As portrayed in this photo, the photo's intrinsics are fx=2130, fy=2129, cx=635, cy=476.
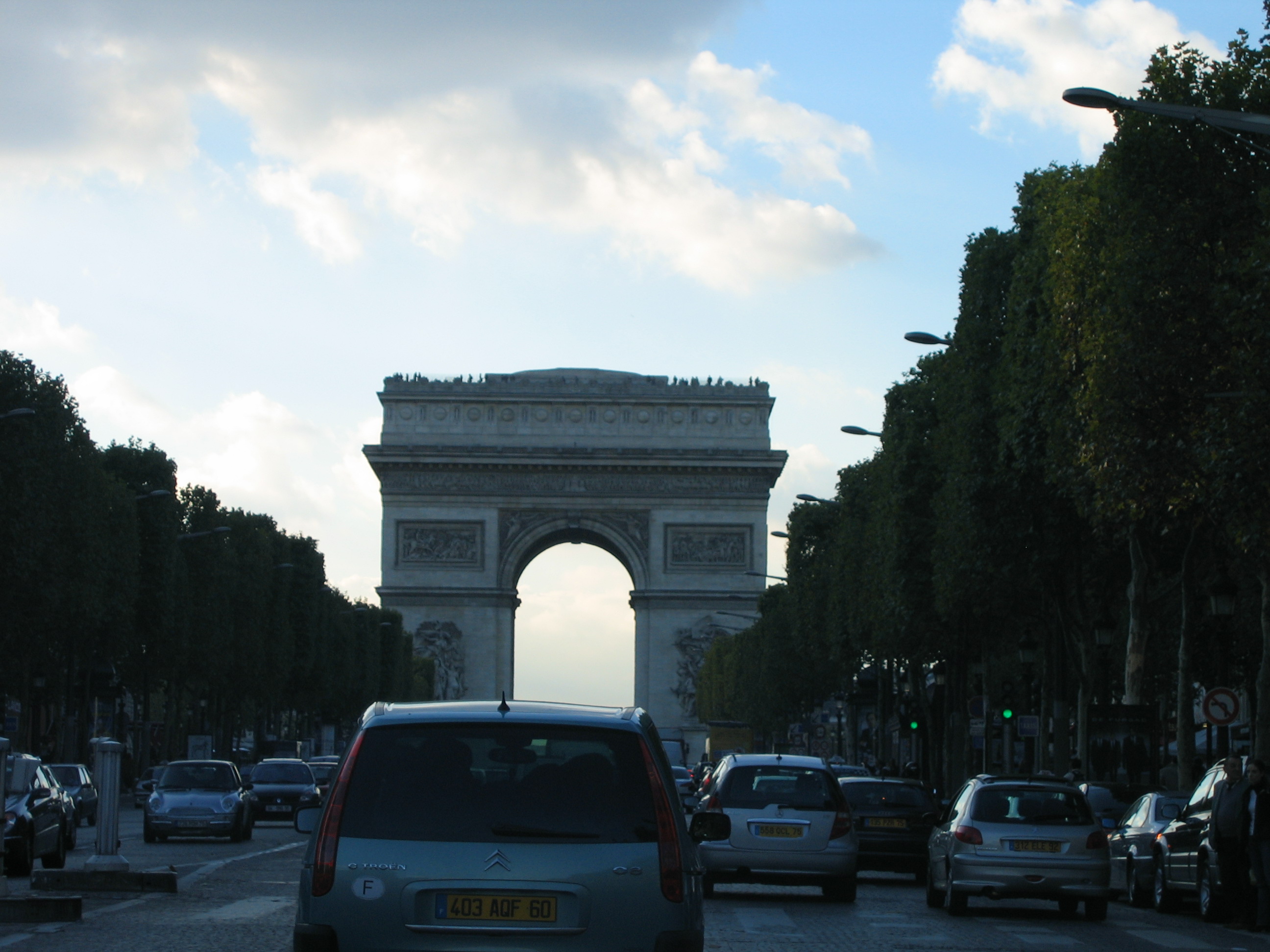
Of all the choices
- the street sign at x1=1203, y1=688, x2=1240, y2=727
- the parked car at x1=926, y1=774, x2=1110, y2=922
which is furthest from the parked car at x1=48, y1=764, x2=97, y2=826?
the parked car at x1=926, y1=774, x2=1110, y2=922

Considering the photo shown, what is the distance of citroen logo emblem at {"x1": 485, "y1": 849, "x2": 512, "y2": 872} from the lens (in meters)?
8.71

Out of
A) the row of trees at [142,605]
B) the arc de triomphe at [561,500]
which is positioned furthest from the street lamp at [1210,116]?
the arc de triomphe at [561,500]

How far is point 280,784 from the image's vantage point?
43594mm

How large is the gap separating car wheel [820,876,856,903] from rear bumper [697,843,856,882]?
0.81 feet

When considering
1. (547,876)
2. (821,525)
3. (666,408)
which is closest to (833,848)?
(547,876)

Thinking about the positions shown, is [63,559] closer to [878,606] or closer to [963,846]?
[878,606]

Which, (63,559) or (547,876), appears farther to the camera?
(63,559)

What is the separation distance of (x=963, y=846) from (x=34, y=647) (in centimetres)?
3247

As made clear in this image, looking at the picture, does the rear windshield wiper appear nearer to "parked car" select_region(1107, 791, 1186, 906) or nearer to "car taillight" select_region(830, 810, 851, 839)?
"car taillight" select_region(830, 810, 851, 839)

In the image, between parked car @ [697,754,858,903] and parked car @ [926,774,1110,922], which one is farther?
parked car @ [697,754,858,903]

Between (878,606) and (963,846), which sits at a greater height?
(878,606)

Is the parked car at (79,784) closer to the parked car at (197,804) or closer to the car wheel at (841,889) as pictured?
the parked car at (197,804)

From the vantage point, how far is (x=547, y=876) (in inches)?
343

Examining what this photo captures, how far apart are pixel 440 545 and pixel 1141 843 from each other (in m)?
81.4
